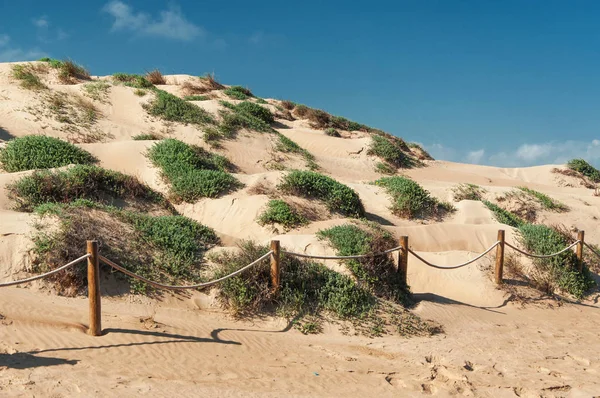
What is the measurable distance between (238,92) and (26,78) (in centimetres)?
1103

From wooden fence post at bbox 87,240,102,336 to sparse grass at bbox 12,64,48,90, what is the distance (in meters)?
15.1

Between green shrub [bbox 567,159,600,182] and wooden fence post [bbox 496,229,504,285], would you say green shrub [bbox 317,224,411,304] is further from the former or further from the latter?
green shrub [bbox 567,159,600,182]

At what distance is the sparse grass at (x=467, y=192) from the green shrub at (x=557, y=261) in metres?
5.73

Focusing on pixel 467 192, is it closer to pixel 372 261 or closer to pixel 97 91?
pixel 372 261

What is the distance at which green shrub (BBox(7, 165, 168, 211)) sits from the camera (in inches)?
409

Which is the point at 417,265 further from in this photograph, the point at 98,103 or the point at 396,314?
the point at 98,103

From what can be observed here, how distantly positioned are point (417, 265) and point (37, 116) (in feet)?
42.7

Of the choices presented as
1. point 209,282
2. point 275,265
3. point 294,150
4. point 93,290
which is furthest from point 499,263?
point 294,150

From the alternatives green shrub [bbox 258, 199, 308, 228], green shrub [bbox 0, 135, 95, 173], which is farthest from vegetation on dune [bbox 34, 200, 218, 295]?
green shrub [bbox 0, 135, 95, 173]

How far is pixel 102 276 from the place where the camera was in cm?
755

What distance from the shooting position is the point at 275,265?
25.2ft

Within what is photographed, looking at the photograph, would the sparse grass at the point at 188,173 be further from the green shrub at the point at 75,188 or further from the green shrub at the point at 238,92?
the green shrub at the point at 238,92

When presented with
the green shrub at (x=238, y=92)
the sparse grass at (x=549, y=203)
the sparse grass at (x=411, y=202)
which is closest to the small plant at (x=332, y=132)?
the green shrub at (x=238, y=92)

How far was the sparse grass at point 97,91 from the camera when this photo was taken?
64.4 ft
